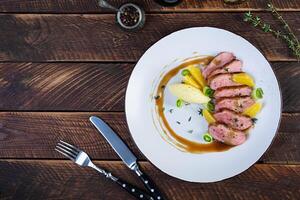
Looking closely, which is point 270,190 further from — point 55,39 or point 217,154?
point 55,39

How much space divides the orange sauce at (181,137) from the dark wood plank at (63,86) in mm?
140

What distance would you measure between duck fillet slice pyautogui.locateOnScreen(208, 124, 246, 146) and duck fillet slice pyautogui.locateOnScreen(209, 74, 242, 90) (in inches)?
5.6

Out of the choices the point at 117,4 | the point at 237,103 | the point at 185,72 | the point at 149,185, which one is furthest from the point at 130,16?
the point at 149,185

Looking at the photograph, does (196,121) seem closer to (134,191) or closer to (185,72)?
(185,72)

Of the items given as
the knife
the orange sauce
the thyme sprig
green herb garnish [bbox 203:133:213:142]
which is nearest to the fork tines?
the knife

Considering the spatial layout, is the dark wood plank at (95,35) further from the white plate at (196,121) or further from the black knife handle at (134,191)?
the black knife handle at (134,191)

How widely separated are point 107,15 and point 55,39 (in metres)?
0.22

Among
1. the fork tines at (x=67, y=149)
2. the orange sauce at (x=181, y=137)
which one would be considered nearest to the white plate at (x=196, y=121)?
the orange sauce at (x=181, y=137)

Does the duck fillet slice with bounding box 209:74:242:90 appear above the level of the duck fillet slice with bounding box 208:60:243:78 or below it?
below

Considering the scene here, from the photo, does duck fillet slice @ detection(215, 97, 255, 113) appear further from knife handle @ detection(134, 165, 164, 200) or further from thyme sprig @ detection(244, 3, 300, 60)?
knife handle @ detection(134, 165, 164, 200)

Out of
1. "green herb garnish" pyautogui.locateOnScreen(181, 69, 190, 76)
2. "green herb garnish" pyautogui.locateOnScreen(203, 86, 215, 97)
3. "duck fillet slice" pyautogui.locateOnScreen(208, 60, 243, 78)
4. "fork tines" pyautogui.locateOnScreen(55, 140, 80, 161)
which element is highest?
"green herb garnish" pyautogui.locateOnScreen(181, 69, 190, 76)

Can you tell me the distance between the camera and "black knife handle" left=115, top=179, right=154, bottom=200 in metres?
1.82

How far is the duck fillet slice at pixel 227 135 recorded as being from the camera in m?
1.75

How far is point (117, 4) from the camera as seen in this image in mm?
1881
